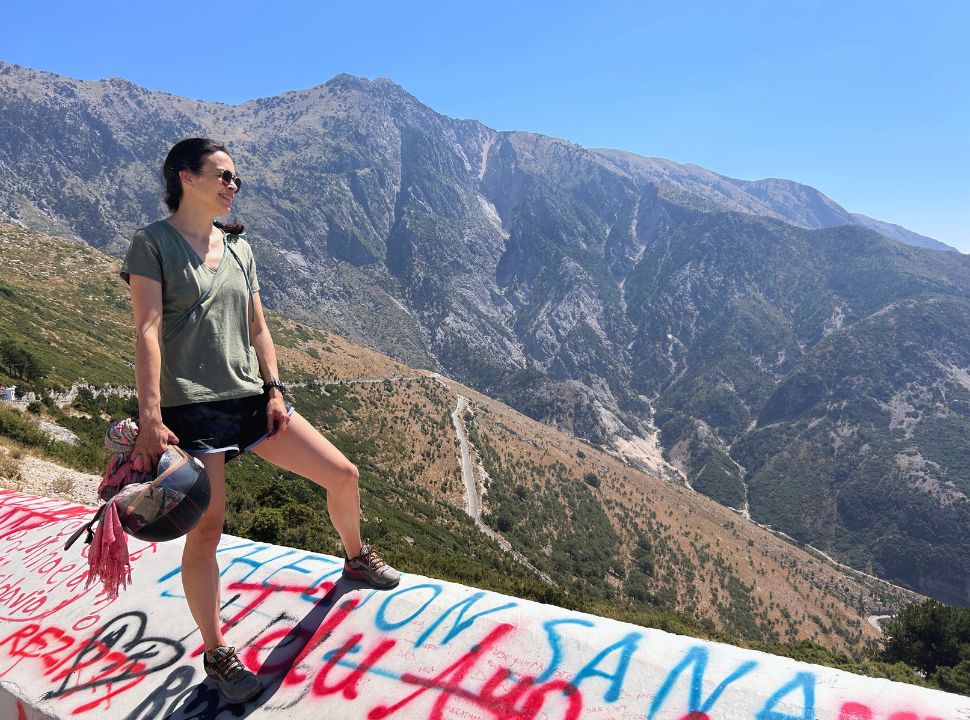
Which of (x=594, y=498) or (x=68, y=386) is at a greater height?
(x=68, y=386)

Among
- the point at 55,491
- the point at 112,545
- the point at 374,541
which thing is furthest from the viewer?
the point at 374,541

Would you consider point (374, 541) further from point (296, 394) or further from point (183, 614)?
point (296, 394)

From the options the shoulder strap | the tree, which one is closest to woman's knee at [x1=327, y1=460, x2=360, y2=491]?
the shoulder strap

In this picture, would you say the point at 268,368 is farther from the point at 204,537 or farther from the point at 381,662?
the point at 381,662

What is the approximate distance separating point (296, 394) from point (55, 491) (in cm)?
4261

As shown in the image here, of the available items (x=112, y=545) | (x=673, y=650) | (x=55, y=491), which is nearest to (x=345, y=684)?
(x=112, y=545)

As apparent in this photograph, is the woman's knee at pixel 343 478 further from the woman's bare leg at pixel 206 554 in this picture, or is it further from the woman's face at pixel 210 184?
the woman's face at pixel 210 184

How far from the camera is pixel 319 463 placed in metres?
3.44

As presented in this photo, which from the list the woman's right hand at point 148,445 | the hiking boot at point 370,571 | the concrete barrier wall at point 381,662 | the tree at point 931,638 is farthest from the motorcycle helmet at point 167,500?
the tree at point 931,638

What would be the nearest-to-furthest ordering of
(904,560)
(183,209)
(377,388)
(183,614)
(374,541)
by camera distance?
(183,209)
(183,614)
(374,541)
(377,388)
(904,560)

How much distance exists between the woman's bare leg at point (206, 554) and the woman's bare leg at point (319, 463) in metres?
0.33

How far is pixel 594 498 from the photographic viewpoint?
67625mm

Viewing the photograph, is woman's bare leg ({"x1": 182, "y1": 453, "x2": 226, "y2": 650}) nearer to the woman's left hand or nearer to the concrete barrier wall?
the woman's left hand

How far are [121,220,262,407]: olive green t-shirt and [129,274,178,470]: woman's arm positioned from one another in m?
0.10
